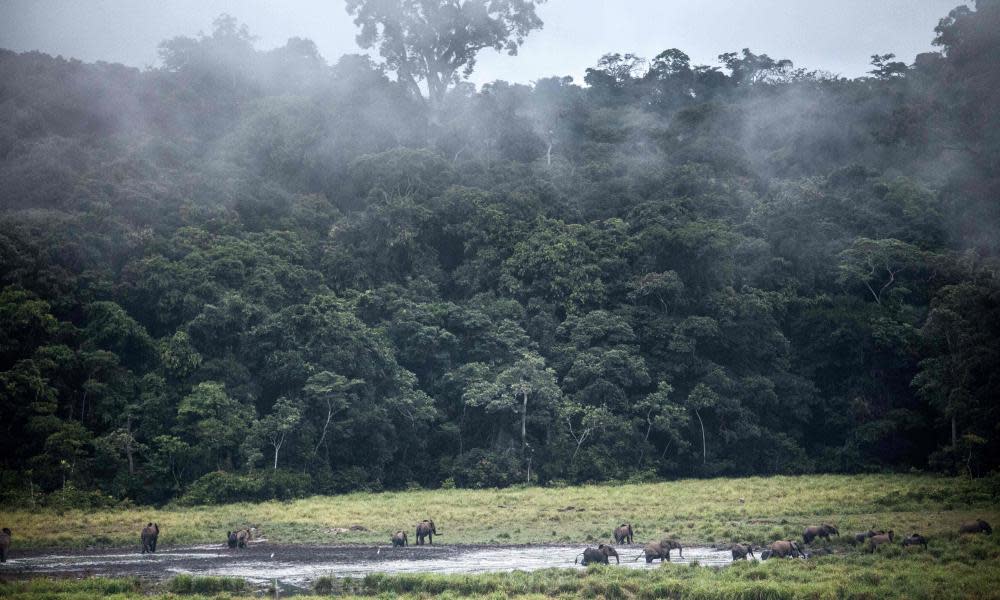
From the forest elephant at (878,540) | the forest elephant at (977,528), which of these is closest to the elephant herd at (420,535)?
the forest elephant at (878,540)

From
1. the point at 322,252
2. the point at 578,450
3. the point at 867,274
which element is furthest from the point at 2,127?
the point at 867,274

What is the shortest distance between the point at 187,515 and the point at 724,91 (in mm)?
77202

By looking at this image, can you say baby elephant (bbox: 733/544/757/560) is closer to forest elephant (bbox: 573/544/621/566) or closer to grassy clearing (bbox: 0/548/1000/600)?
grassy clearing (bbox: 0/548/1000/600)

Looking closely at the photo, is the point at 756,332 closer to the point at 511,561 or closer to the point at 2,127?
the point at 511,561

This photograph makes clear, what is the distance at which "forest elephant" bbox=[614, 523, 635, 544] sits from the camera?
30.0m

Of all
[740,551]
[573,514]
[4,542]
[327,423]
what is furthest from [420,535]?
[327,423]

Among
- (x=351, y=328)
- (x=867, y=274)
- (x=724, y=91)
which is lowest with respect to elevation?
(x=351, y=328)

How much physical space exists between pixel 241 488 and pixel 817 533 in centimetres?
2704

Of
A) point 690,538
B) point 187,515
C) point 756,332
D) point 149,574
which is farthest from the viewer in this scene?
point 756,332

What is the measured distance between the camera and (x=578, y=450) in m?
50.9

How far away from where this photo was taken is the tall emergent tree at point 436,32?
83.0 meters

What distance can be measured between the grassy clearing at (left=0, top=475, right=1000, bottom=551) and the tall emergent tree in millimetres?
50120

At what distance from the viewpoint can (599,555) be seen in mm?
25453

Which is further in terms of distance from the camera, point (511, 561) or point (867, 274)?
point (867, 274)
